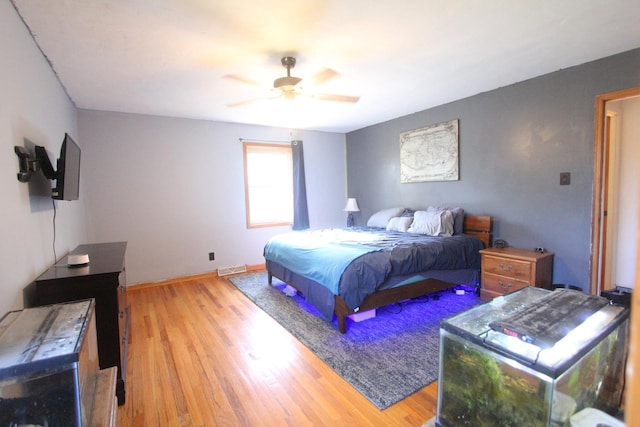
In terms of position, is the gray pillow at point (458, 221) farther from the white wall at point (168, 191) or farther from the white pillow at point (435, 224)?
the white wall at point (168, 191)

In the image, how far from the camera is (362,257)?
2.70m

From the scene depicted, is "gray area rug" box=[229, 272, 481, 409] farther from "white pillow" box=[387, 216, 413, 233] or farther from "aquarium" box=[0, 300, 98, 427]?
"aquarium" box=[0, 300, 98, 427]

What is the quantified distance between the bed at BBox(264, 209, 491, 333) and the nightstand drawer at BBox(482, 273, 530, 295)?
0.18 m

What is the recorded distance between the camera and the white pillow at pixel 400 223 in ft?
13.9

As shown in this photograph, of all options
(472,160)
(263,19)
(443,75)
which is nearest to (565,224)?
(472,160)

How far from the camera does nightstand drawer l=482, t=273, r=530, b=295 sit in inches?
121

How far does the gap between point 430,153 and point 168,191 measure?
3780 mm

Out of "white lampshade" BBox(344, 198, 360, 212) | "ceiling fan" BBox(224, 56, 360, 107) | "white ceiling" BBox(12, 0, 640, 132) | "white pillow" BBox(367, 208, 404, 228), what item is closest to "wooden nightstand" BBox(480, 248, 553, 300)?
"white pillow" BBox(367, 208, 404, 228)

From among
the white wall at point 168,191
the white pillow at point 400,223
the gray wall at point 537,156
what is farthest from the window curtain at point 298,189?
the gray wall at point 537,156

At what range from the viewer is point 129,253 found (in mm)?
4109

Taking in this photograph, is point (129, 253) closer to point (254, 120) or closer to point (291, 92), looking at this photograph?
point (254, 120)

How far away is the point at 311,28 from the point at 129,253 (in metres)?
3.69

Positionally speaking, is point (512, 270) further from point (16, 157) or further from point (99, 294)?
point (16, 157)

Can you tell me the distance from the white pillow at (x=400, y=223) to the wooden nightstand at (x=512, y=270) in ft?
3.44
